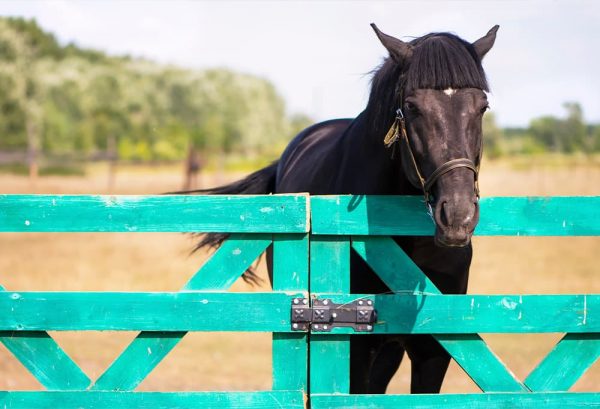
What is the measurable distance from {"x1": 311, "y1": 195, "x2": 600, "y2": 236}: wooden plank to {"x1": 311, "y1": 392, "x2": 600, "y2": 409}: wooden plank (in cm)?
71

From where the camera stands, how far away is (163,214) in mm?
2986

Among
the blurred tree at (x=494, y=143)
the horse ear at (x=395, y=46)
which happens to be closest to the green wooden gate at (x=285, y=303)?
the horse ear at (x=395, y=46)

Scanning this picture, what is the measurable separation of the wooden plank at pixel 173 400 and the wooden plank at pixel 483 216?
2.46 ft

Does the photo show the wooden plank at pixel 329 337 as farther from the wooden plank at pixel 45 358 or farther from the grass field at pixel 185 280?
the grass field at pixel 185 280

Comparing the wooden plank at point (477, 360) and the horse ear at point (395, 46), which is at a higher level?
the horse ear at point (395, 46)

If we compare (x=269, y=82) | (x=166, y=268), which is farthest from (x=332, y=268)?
(x=269, y=82)

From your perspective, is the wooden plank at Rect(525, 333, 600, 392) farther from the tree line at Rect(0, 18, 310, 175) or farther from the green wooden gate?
the tree line at Rect(0, 18, 310, 175)

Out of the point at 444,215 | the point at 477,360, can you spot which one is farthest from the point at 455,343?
the point at 444,215

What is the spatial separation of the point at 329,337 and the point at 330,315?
115 millimetres

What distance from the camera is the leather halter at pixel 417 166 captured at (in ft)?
8.89

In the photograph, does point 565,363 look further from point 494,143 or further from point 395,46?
point 494,143

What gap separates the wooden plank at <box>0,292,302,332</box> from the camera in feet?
9.70

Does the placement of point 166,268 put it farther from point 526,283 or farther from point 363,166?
point 363,166

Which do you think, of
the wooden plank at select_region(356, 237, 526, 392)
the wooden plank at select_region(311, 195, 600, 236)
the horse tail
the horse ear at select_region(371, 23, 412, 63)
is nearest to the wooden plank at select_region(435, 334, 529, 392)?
the wooden plank at select_region(356, 237, 526, 392)
